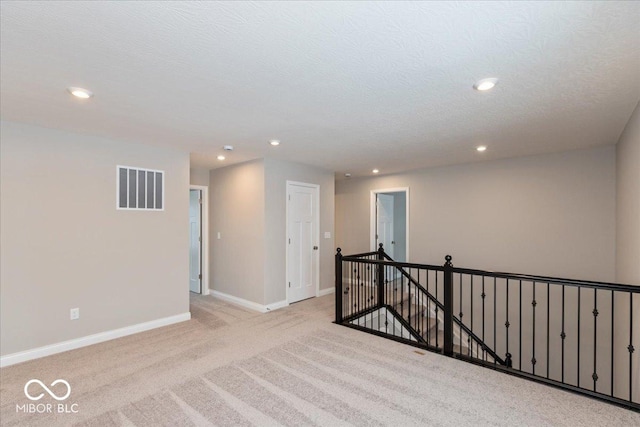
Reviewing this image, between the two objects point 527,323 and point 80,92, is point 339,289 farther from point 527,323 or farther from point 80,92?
point 80,92

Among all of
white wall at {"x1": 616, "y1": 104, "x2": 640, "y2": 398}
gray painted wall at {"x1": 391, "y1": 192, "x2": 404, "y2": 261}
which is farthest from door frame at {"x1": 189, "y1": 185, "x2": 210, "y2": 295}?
white wall at {"x1": 616, "y1": 104, "x2": 640, "y2": 398}

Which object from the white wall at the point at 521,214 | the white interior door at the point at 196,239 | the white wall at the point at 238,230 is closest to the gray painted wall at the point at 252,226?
the white wall at the point at 238,230

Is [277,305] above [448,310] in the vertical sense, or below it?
below

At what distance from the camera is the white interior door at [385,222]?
22.5ft

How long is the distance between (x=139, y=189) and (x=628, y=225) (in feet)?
18.6

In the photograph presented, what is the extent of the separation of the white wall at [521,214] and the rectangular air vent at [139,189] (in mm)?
4349

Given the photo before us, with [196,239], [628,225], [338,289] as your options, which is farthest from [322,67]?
[196,239]

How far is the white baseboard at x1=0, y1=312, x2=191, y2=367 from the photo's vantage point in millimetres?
3117

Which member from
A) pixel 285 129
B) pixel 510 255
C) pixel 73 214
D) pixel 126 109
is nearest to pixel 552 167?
pixel 510 255

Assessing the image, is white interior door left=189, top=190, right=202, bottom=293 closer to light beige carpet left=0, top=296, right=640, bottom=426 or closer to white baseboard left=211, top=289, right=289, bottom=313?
white baseboard left=211, top=289, right=289, bottom=313

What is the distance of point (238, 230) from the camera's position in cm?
529

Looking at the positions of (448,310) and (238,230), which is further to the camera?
(238,230)

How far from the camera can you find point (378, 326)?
4.79m

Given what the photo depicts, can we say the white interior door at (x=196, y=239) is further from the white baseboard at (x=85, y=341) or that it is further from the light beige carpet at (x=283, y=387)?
the light beige carpet at (x=283, y=387)
